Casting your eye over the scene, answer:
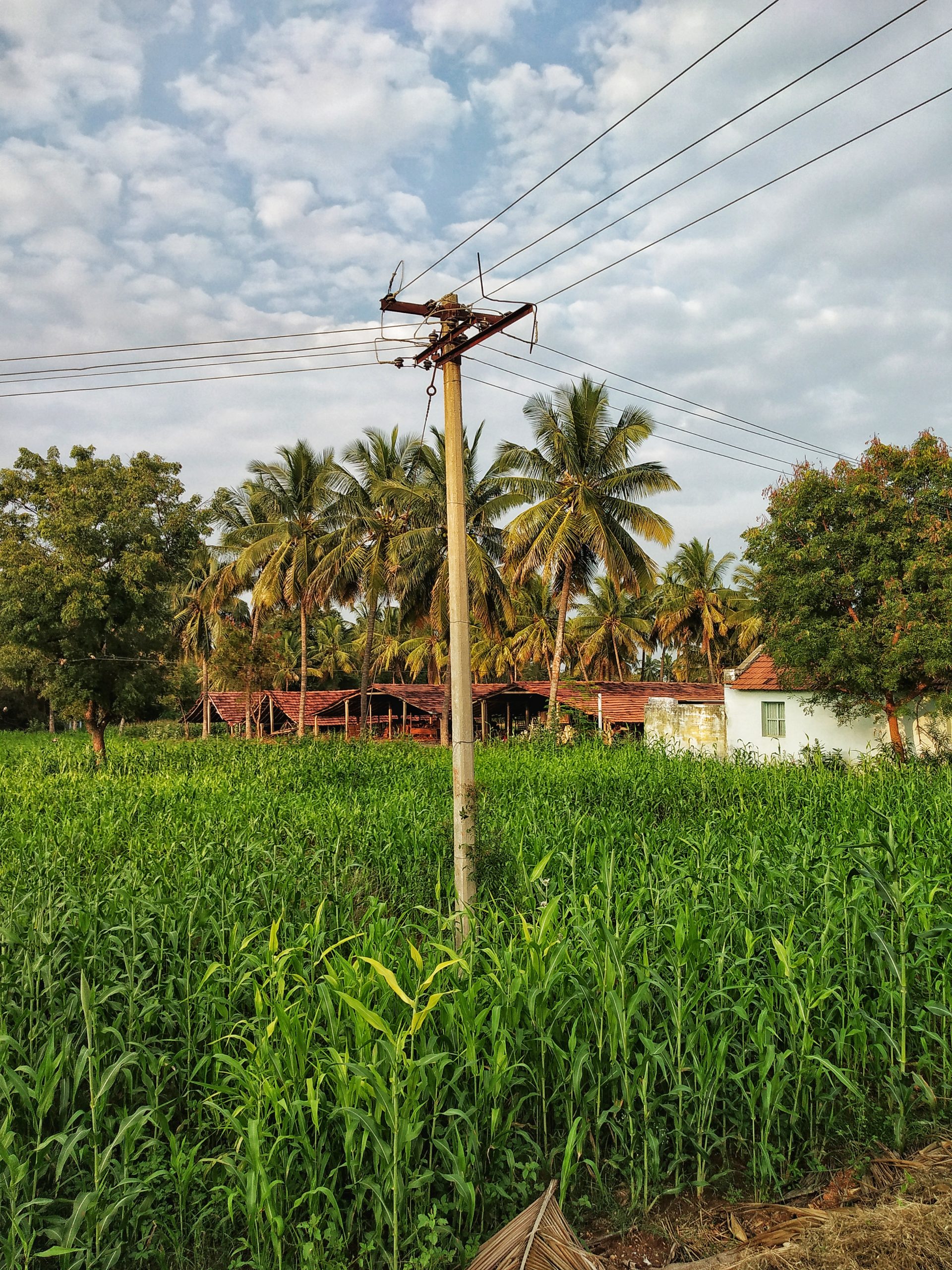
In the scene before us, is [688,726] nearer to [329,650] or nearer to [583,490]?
[583,490]

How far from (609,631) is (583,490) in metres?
18.7

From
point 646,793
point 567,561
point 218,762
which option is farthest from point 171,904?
point 567,561

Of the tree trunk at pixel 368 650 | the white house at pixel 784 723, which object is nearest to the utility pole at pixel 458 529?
the white house at pixel 784 723

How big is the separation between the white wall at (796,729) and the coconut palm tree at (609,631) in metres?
19.2

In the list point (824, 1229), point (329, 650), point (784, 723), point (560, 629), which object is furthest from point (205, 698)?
point (824, 1229)

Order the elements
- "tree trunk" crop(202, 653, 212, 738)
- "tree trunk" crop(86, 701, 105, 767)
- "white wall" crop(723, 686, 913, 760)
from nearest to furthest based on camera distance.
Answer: "white wall" crop(723, 686, 913, 760) → "tree trunk" crop(86, 701, 105, 767) → "tree trunk" crop(202, 653, 212, 738)

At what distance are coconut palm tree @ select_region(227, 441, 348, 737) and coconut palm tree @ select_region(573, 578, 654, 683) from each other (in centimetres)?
1577

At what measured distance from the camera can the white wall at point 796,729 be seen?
19.0 metres

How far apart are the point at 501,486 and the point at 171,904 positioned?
22.4 meters

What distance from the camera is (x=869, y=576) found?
53.0 ft

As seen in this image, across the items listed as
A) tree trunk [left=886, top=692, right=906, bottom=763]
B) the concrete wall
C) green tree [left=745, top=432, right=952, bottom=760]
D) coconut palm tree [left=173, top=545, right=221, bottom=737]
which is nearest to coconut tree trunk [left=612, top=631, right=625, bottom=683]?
the concrete wall

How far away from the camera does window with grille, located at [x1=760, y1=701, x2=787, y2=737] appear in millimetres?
20203

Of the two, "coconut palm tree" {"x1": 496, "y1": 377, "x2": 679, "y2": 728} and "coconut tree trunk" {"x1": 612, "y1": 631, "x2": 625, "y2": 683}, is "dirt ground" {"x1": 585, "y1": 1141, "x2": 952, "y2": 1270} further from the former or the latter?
"coconut tree trunk" {"x1": 612, "y1": 631, "x2": 625, "y2": 683}

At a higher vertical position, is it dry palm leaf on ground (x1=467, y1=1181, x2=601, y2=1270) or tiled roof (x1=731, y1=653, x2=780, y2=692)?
tiled roof (x1=731, y1=653, x2=780, y2=692)
